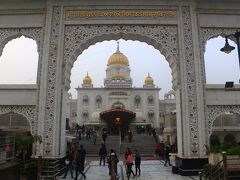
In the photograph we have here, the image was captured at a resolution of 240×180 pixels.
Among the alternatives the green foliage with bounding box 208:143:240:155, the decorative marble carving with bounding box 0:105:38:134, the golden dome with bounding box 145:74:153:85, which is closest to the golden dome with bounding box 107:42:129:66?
the golden dome with bounding box 145:74:153:85

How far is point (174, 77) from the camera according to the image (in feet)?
33.0

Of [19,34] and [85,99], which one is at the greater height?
[85,99]

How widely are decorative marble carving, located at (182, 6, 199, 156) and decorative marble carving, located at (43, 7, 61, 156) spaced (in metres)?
4.35

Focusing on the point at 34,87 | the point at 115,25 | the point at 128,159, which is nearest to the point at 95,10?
the point at 115,25

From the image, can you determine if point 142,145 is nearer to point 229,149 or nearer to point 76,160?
point 76,160

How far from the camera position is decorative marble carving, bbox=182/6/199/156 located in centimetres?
927

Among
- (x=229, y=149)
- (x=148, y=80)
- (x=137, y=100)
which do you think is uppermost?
(x=148, y=80)

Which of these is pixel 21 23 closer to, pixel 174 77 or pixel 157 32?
pixel 157 32

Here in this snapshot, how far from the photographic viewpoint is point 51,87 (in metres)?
9.49

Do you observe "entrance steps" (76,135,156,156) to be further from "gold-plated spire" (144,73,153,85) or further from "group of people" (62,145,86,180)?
"gold-plated spire" (144,73,153,85)

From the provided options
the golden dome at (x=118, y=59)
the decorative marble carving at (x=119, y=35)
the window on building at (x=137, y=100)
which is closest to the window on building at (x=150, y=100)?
the window on building at (x=137, y=100)

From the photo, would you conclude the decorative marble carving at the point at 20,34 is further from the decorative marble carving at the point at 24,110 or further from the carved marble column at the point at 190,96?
the carved marble column at the point at 190,96

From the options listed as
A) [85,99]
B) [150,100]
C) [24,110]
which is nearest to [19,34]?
[24,110]

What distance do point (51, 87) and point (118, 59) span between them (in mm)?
35801
